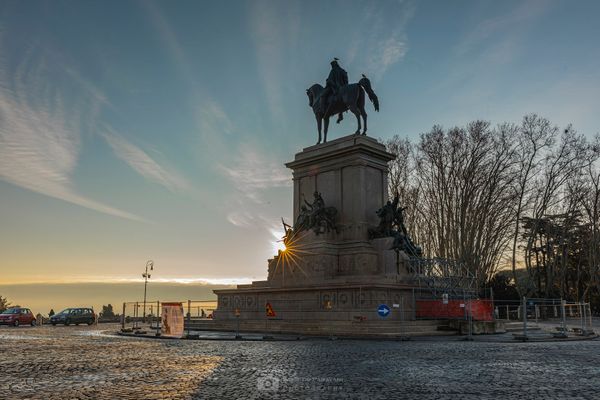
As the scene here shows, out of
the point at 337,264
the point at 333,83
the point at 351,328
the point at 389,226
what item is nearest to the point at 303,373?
the point at 351,328

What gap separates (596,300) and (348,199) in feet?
137

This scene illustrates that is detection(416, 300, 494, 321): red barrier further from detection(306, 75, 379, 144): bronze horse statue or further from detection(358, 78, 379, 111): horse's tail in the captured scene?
detection(358, 78, 379, 111): horse's tail

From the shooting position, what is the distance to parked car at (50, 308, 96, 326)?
42.5m

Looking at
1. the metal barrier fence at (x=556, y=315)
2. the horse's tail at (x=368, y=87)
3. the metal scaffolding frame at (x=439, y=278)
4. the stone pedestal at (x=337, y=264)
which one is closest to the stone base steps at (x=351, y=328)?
the stone pedestal at (x=337, y=264)

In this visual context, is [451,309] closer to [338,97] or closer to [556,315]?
[556,315]

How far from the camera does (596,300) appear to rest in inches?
2373

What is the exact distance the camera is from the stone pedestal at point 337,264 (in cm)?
2450

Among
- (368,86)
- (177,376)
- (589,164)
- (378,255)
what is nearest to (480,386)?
(177,376)

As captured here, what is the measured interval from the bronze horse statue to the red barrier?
34.2ft

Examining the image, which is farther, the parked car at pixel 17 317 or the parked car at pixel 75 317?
the parked car at pixel 75 317

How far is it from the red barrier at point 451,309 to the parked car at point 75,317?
89.3 feet

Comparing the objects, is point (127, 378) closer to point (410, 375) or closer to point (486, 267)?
point (410, 375)

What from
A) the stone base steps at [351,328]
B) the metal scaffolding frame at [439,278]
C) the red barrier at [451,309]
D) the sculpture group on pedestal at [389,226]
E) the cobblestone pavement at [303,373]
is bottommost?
the cobblestone pavement at [303,373]

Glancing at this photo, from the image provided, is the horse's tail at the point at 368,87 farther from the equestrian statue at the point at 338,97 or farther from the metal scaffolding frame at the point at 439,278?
the metal scaffolding frame at the point at 439,278
